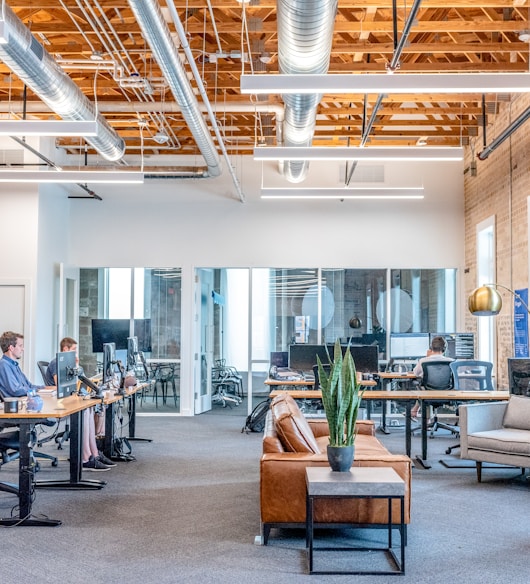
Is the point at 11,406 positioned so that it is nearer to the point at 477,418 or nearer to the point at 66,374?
the point at 66,374

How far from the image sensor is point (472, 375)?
856cm

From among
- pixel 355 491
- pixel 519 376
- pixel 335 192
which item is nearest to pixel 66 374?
pixel 355 491

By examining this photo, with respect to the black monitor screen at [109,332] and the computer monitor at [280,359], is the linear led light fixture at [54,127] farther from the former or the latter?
the black monitor screen at [109,332]

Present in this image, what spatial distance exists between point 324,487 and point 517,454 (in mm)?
2742

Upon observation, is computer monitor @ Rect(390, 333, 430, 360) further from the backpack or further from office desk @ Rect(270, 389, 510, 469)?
office desk @ Rect(270, 389, 510, 469)

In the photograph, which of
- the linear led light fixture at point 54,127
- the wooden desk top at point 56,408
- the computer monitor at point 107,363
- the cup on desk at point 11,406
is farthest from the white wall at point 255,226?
the cup on desk at point 11,406

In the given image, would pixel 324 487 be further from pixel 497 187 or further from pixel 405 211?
pixel 405 211

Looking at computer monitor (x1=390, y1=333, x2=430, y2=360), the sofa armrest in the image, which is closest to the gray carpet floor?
the sofa armrest

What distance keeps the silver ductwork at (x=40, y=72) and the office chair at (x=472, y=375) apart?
509 centimetres

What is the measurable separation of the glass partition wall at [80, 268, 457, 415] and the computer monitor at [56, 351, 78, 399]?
198 inches

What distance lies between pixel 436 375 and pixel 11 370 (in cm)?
471

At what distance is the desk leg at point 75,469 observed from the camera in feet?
18.7

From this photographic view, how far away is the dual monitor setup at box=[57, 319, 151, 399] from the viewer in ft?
18.9

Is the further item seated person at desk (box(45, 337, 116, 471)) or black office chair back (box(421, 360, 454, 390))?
black office chair back (box(421, 360, 454, 390))
